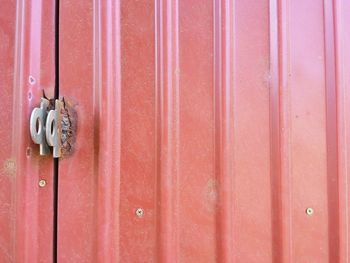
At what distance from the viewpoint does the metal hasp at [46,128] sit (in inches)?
34.4

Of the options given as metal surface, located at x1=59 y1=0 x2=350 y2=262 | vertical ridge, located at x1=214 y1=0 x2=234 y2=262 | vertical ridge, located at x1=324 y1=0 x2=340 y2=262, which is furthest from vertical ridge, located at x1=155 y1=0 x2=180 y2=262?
vertical ridge, located at x1=324 y1=0 x2=340 y2=262

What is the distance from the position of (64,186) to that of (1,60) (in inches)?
13.8

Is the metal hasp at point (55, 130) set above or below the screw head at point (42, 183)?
above

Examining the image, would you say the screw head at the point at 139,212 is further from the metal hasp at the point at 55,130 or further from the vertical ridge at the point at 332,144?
the vertical ridge at the point at 332,144

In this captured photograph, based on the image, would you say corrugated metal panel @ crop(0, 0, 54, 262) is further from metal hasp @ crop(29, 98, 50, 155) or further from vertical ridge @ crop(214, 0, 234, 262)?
vertical ridge @ crop(214, 0, 234, 262)

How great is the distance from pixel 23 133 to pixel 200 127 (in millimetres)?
442

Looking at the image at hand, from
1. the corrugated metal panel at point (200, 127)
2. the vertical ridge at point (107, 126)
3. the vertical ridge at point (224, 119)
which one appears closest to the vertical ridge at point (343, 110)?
the corrugated metal panel at point (200, 127)

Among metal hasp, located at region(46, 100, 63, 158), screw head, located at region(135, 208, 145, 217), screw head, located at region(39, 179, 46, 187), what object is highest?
metal hasp, located at region(46, 100, 63, 158)

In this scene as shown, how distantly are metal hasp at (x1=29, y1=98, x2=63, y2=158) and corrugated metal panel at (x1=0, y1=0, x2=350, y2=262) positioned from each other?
0.18 feet

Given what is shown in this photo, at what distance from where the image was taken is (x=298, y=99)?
3.27 feet

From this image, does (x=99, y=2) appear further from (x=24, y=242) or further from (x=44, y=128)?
(x=24, y=242)

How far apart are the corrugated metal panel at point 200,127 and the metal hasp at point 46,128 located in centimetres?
5

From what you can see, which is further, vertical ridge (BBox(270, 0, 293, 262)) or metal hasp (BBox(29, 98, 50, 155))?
vertical ridge (BBox(270, 0, 293, 262))

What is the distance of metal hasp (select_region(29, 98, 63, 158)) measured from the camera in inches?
34.4
